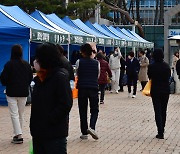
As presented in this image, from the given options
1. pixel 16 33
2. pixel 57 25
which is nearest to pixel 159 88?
pixel 16 33

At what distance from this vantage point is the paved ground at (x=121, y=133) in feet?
26.9

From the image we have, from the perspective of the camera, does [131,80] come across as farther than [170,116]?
Yes

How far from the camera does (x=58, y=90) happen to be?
4645 mm

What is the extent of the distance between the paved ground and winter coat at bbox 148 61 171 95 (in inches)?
36.7

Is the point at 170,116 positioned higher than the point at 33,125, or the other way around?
the point at 33,125

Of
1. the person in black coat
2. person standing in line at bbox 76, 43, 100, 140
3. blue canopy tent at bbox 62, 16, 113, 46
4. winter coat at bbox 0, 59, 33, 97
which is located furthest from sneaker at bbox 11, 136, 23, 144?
blue canopy tent at bbox 62, 16, 113, 46

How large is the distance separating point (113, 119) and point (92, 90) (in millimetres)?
3249

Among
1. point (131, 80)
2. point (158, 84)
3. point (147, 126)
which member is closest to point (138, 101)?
point (131, 80)

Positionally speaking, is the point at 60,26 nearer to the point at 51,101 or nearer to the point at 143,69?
the point at 143,69

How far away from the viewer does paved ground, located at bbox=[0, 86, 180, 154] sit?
8203mm

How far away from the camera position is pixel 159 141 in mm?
9086

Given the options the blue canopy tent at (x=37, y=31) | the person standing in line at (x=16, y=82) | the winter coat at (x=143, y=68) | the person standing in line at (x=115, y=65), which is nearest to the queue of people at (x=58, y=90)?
the person standing in line at (x=16, y=82)

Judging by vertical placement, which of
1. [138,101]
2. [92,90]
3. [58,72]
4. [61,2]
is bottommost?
[138,101]

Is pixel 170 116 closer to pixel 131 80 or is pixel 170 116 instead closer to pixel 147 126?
pixel 147 126
